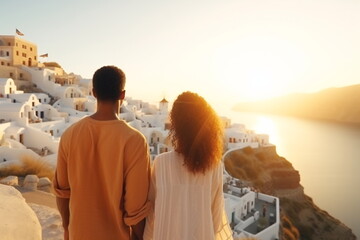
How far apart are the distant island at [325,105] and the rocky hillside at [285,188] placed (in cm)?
8011

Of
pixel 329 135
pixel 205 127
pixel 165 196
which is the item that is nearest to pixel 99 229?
pixel 165 196

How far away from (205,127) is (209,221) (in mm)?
687

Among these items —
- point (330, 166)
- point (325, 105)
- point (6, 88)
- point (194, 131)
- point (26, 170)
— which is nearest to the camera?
point (194, 131)

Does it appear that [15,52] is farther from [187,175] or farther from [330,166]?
[330,166]

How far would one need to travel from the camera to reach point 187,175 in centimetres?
201

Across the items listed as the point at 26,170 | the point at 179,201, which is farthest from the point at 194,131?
the point at 26,170

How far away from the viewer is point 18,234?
2.97 meters

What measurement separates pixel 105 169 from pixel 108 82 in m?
0.56

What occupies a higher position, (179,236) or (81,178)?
(81,178)

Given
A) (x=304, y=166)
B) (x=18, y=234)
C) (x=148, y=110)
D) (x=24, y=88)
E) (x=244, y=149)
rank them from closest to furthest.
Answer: (x=18, y=234) < (x=24, y=88) < (x=244, y=149) < (x=148, y=110) < (x=304, y=166)

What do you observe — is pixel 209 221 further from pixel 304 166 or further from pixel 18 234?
pixel 304 166

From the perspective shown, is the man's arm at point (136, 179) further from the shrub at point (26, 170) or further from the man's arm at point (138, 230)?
the shrub at point (26, 170)

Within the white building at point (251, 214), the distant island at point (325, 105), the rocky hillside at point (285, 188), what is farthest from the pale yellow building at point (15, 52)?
the distant island at point (325, 105)

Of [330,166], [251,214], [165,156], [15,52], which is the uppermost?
[15,52]
